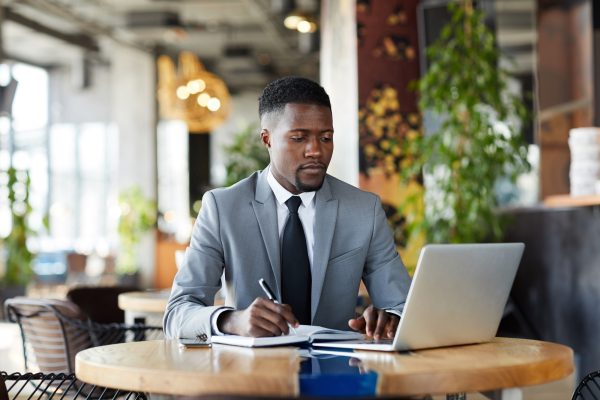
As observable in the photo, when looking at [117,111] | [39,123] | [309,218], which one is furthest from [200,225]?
[39,123]

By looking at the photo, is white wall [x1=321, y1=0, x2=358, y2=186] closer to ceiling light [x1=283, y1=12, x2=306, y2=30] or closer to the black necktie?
ceiling light [x1=283, y1=12, x2=306, y2=30]

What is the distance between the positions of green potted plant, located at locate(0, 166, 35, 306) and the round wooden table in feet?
28.2

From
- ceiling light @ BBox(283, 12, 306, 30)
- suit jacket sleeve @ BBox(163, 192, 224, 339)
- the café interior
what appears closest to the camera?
suit jacket sleeve @ BBox(163, 192, 224, 339)

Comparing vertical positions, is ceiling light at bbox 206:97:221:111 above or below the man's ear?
above

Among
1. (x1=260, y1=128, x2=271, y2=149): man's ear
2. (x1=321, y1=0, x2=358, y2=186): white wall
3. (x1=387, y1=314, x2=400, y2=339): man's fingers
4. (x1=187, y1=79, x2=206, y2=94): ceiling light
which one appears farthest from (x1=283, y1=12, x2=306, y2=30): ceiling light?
(x1=387, y1=314, x2=400, y2=339): man's fingers

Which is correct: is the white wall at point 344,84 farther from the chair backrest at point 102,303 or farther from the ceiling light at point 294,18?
the chair backrest at point 102,303

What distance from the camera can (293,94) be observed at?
251 centimetres

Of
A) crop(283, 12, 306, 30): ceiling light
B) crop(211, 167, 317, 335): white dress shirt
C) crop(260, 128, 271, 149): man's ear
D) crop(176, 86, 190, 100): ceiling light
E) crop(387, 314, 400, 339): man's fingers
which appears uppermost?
crop(283, 12, 306, 30): ceiling light

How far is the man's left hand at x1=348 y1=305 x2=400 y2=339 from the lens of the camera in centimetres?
220

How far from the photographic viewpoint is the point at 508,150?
589 centimetres

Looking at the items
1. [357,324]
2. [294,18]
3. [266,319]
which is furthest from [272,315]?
[294,18]

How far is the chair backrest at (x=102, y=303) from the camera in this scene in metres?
4.57

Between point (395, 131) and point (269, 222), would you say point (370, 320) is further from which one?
point (395, 131)

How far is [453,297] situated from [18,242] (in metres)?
9.00
